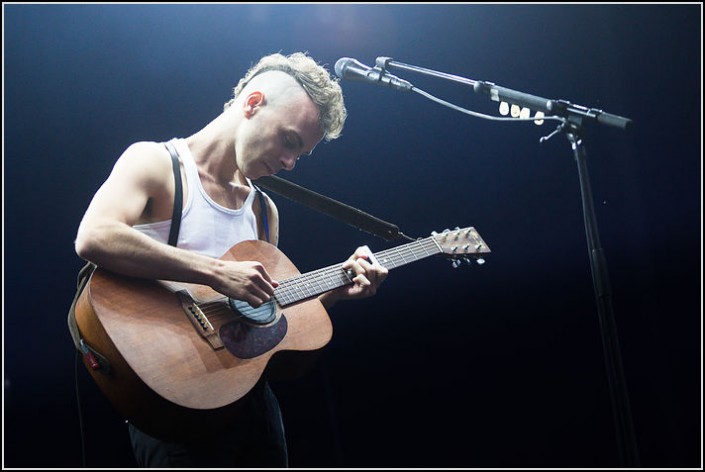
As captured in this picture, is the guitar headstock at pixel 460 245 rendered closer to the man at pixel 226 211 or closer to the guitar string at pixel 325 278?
the guitar string at pixel 325 278

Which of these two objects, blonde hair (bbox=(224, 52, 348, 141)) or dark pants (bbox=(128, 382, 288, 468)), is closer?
dark pants (bbox=(128, 382, 288, 468))

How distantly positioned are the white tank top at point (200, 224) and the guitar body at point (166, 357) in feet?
0.50

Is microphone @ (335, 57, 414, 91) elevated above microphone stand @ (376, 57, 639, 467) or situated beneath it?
elevated above

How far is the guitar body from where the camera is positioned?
4.53 ft

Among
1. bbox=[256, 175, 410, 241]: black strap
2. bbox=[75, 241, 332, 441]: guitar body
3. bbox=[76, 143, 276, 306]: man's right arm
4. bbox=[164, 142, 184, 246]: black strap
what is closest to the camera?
bbox=[75, 241, 332, 441]: guitar body

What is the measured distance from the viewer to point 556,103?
168cm

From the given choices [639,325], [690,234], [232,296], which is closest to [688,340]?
[639,325]

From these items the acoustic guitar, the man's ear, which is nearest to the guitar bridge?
the acoustic guitar

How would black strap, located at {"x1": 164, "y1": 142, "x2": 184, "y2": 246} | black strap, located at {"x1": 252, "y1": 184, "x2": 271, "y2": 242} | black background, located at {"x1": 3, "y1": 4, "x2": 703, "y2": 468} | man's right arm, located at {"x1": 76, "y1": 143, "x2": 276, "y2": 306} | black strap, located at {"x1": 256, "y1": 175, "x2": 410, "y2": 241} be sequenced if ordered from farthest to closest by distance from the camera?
black background, located at {"x1": 3, "y1": 4, "x2": 703, "y2": 468} < black strap, located at {"x1": 256, "y1": 175, "x2": 410, "y2": 241} < black strap, located at {"x1": 252, "y1": 184, "x2": 271, "y2": 242} < black strap, located at {"x1": 164, "y1": 142, "x2": 184, "y2": 246} < man's right arm, located at {"x1": 76, "y1": 143, "x2": 276, "y2": 306}

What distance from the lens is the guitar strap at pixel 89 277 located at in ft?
4.65

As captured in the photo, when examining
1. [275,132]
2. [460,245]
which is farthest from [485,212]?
[275,132]

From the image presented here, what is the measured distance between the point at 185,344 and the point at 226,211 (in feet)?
1.55

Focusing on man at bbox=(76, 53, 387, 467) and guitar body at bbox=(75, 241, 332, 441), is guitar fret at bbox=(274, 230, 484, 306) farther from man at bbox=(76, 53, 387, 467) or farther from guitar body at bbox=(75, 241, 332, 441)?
guitar body at bbox=(75, 241, 332, 441)

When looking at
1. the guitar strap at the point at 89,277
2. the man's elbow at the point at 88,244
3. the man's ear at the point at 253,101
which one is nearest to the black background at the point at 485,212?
the man's ear at the point at 253,101
